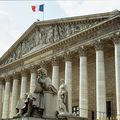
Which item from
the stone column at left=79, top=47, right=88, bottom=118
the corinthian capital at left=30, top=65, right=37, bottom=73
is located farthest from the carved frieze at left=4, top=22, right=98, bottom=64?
the stone column at left=79, top=47, right=88, bottom=118

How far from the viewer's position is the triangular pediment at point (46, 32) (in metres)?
26.5

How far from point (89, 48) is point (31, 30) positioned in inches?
450

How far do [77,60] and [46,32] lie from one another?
5123 millimetres

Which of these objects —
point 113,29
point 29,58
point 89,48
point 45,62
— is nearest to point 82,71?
point 89,48

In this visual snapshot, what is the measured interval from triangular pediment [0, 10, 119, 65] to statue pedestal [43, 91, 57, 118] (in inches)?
622

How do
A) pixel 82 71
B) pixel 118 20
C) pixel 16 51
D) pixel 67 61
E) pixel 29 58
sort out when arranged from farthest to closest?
pixel 16 51 → pixel 29 58 → pixel 67 61 → pixel 82 71 → pixel 118 20

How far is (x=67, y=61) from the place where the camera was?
27.8 metres

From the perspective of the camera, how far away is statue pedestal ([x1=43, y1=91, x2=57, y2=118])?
9742mm

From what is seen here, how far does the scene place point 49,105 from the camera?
32.3 feet

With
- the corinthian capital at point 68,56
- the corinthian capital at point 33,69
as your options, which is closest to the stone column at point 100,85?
the corinthian capital at point 68,56

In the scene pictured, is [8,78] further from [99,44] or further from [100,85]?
[100,85]

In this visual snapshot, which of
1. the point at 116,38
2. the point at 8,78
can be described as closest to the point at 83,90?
the point at 116,38

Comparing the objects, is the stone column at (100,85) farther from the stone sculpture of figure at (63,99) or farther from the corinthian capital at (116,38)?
the stone sculpture of figure at (63,99)

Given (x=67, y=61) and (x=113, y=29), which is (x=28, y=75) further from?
(x=113, y=29)
